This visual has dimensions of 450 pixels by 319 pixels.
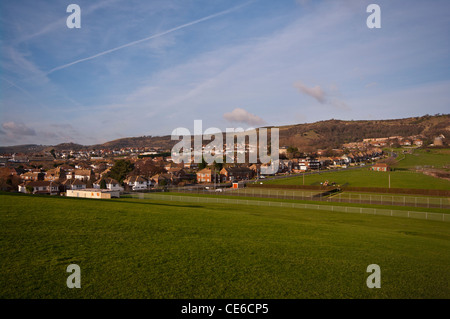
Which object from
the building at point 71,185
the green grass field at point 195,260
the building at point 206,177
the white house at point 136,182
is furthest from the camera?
the building at point 206,177

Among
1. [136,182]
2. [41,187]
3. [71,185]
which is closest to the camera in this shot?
[41,187]

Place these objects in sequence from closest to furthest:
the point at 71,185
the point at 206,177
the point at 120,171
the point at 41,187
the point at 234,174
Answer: the point at 41,187
the point at 71,185
the point at 120,171
the point at 206,177
the point at 234,174

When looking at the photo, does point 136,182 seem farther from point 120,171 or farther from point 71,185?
point 71,185

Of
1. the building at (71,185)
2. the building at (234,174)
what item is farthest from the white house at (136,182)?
the building at (234,174)

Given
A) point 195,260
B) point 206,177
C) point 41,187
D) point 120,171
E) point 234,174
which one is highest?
point 120,171

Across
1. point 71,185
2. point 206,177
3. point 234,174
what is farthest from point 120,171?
point 234,174

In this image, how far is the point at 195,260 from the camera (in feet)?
33.0

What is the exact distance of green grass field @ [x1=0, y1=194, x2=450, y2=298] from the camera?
786cm

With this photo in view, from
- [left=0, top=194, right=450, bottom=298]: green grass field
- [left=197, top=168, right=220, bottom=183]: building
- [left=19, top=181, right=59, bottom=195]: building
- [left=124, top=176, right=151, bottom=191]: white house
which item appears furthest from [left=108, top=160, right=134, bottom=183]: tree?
[left=0, top=194, right=450, bottom=298]: green grass field

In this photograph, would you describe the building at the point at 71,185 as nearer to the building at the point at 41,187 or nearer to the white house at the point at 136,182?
the building at the point at 41,187

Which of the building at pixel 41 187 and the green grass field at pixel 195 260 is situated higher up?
the green grass field at pixel 195 260

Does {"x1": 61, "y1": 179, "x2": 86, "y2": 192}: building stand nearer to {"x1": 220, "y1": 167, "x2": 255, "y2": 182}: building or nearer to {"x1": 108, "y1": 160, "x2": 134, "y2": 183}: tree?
{"x1": 108, "y1": 160, "x2": 134, "y2": 183}: tree

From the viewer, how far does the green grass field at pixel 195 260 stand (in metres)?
7.86
